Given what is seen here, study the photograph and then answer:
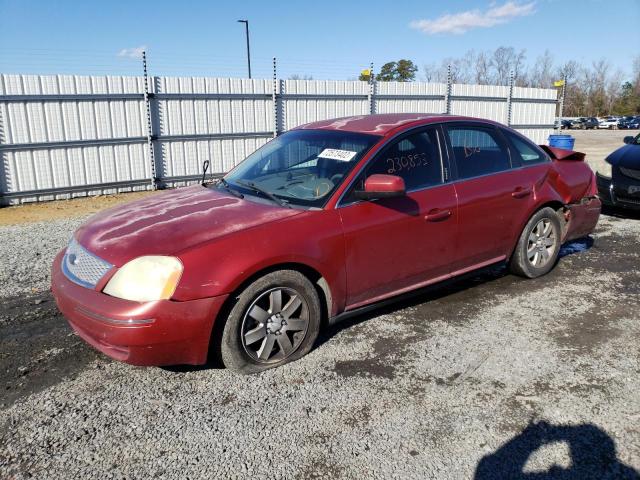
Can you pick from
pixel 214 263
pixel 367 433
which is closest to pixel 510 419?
pixel 367 433

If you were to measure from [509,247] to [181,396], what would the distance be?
3.18m

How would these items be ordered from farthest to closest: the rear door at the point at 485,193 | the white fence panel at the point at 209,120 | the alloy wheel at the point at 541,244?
1. the white fence panel at the point at 209,120
2. the alloy wheel at the point at 541,244
3. the rear door at the point at 485,193

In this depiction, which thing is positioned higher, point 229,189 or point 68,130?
point 68,130

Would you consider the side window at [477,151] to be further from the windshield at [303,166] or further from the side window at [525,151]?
the windshield at [303,166]

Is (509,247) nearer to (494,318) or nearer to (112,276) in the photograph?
(494,318)

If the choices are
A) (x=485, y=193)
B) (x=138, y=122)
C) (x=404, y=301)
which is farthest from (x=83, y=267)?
(x=138, y=122)

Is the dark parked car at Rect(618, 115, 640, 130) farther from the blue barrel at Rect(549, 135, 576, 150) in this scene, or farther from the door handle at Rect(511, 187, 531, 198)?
the door handle at Rect(511, 187, 531, 198)

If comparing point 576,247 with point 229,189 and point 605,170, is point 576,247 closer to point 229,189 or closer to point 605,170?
point 605,170

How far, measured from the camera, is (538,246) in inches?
194

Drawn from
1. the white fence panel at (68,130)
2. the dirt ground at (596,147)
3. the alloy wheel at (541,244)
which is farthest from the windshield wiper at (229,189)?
the dirt ground at (596,147)

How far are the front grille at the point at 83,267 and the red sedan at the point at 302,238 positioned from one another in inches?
0.4

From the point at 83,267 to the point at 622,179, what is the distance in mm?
7465

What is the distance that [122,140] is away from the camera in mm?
10734

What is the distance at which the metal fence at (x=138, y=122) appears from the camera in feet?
32.2
